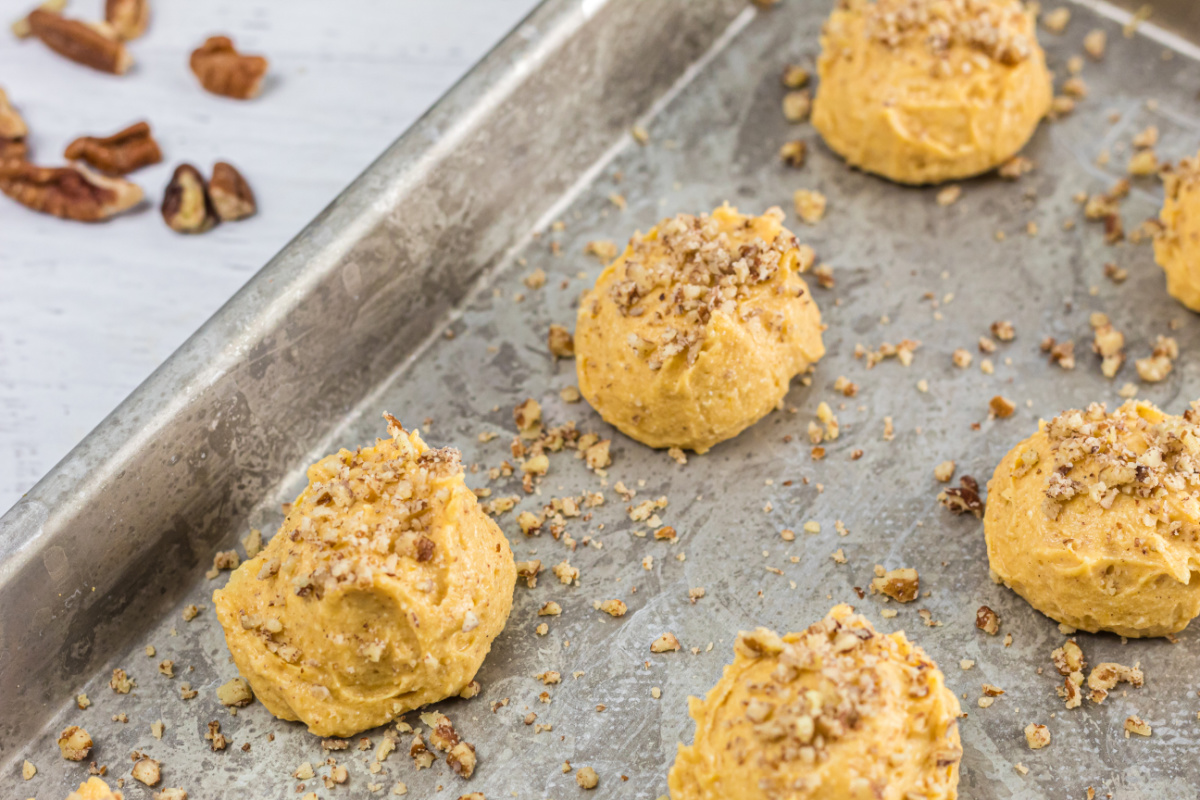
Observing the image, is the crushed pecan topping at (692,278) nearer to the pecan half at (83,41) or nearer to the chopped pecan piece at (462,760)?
the chopped pecan piece at (462,760)

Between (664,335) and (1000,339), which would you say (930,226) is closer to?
(1000,339)

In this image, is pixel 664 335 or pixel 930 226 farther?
pixel 930 226

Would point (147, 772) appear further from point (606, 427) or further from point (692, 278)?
point (692, 278)

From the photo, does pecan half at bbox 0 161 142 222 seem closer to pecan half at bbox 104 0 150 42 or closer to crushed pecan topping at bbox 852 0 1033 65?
pecan half at bbox 104 0 150 42

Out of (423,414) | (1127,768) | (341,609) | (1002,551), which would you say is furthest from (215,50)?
(1127,768)

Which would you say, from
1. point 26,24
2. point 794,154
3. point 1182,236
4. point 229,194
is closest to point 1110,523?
point 1182,236
